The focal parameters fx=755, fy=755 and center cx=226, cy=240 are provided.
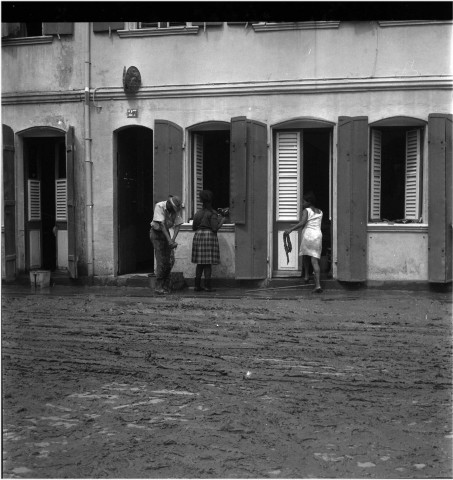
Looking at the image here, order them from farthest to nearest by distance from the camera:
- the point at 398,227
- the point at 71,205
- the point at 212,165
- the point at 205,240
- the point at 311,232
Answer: the point at 212,165 → the point at 71,205 → the point at 205,240 → the point at 398,227 → the point at 311,232

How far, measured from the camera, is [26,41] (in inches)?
592

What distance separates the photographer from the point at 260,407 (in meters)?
5.39

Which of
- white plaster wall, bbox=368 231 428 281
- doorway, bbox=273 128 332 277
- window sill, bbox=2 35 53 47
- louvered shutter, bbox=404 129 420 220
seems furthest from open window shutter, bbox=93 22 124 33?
white plaster wall, bbox=368 231 428 281

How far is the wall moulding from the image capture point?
43.9ft

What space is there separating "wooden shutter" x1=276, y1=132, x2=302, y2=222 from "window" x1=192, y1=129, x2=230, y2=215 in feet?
3.73

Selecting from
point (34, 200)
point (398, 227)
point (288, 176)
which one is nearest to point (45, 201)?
point (34, 200)

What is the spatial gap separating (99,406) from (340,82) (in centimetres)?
967

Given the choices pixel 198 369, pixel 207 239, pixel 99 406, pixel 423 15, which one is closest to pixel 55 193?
pixel 207 239

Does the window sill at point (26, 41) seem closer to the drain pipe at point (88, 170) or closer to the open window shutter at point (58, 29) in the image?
the open window shutter at point (58, 29)

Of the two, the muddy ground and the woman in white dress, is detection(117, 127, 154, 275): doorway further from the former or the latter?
the muddy ground

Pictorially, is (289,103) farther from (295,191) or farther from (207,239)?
(207,239)

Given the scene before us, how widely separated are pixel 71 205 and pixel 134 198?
1.48 metres

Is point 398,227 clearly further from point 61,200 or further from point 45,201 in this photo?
point 45,201

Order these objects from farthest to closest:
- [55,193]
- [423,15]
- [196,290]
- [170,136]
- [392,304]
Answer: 1. [55,193]
2. [170,136]
3. [196,290]
4. [392,304]
5. [423,15]
